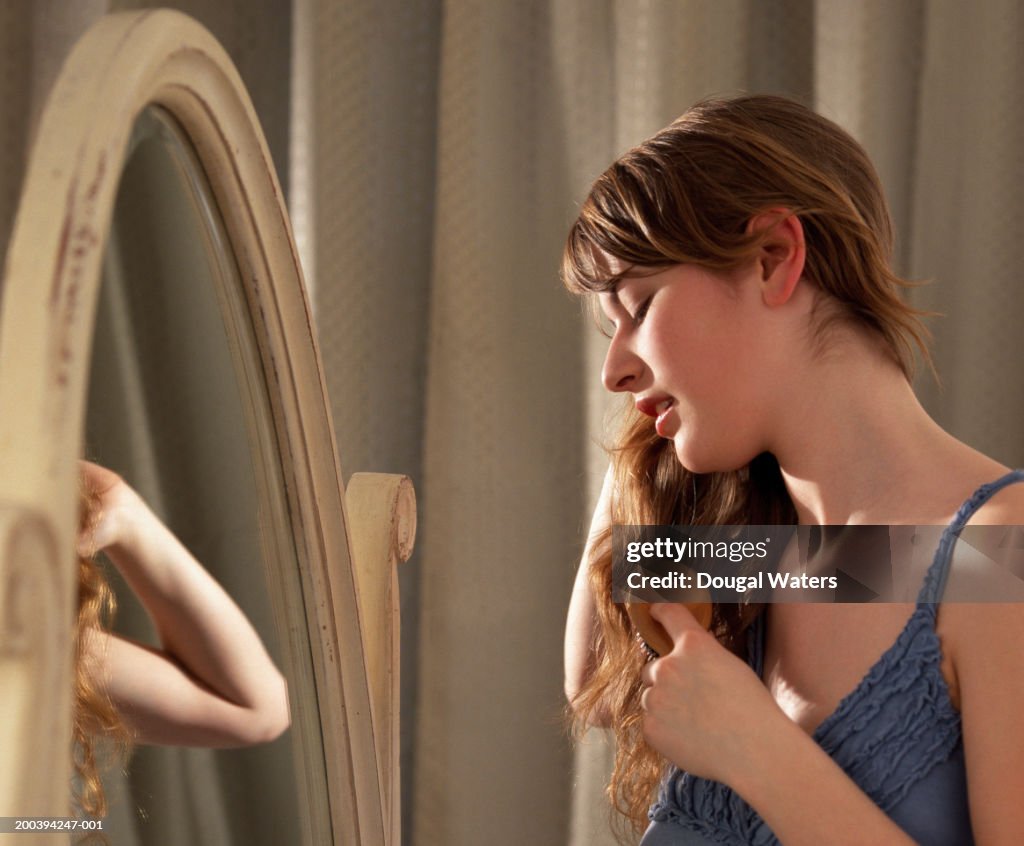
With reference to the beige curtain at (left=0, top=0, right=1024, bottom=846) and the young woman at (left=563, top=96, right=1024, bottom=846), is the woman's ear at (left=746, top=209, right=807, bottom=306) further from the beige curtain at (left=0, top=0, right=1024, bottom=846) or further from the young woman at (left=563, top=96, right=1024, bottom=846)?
the beige curtain at (left=0, top=0, right=1024, bottom=846)

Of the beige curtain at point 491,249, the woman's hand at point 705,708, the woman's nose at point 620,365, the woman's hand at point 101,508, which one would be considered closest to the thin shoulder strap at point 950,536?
the woman's hand at point 705,708

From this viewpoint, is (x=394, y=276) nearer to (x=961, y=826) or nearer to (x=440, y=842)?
(x=440, y=842)

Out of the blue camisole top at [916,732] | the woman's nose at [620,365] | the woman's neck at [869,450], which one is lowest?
the blue camisole top at [916,732]

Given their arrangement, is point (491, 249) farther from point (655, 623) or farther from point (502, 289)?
point (655, 623)

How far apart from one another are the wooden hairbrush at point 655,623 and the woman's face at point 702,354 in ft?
0.37

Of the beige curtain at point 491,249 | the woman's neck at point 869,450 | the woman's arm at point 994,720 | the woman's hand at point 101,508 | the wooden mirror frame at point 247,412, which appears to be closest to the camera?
the wooden mirror frame at point 247,412

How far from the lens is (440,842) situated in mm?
1475

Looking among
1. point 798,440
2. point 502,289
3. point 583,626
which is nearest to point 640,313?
point 798,440

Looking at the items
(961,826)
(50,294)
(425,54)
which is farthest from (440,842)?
(50,294)

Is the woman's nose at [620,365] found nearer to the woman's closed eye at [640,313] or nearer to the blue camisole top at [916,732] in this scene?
the woman's closed eye at [640,313]

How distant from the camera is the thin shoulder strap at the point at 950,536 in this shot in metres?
0.70

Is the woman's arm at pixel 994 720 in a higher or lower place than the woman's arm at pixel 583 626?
lower

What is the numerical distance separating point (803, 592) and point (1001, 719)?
0.23 metres

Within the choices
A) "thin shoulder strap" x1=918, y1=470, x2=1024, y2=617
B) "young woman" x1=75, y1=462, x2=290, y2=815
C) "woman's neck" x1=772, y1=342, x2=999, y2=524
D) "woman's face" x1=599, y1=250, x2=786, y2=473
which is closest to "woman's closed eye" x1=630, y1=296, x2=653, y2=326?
"woman's face" x1=599, y1=250, x2=786, y2=473
